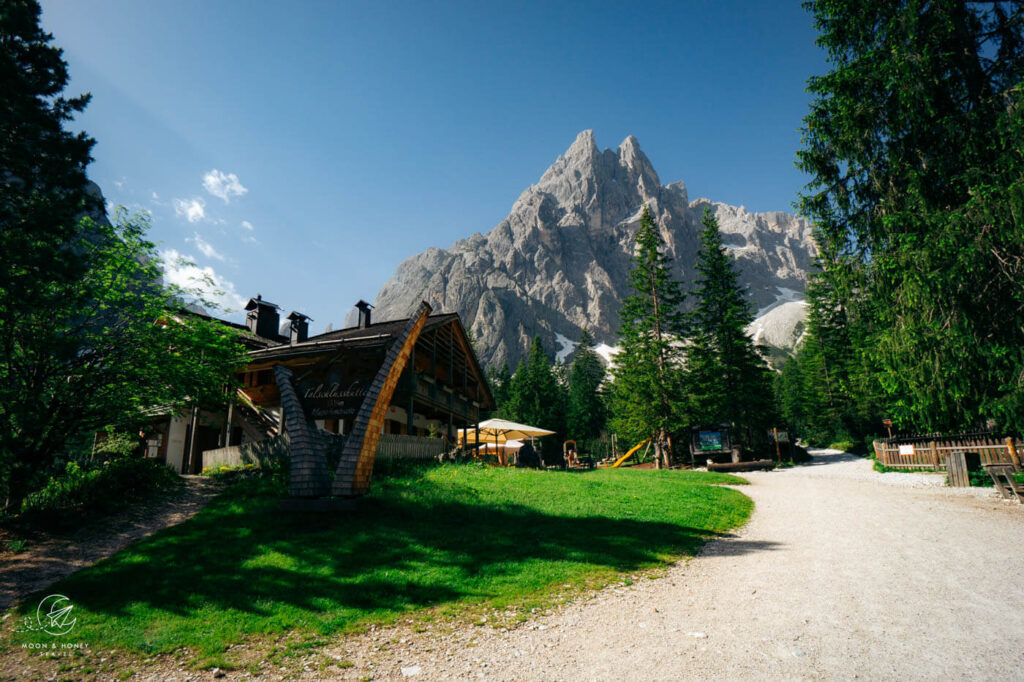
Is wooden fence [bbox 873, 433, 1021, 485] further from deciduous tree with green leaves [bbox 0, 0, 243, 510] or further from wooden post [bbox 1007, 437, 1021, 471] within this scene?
deciduous tree with green leaves [bbox 0, 0, 243, 510]

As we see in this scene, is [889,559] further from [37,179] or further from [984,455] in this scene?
[37,179]

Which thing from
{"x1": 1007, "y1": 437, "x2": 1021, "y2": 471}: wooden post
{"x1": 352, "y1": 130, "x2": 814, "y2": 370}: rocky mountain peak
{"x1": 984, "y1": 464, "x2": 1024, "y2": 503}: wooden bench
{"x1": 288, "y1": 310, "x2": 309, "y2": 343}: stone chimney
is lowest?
{"x1": 984, "y1": 464, "x2": 1024, "y2": 503}: wooden bench

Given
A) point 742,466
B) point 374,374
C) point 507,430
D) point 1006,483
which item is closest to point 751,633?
point 374,374

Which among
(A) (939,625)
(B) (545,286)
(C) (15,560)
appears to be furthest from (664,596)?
(B) (545,286)

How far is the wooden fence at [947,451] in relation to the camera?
15.1 metres

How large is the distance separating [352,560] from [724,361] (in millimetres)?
34414

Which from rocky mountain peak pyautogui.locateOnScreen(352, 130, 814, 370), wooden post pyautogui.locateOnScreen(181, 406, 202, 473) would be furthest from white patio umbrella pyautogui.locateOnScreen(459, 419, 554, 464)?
rocky mountain peak pyautogui.locateOnScreen(352, 130, 814, 370)

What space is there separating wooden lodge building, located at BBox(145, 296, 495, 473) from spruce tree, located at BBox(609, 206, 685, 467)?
1088 centimetres

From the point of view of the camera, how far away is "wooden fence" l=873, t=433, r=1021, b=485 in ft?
49.6

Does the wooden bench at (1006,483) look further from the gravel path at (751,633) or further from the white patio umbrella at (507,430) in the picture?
the white patio umbrella at (507,430)

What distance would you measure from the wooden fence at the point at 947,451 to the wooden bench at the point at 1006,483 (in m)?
2.52

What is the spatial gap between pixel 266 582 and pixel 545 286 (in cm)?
17448

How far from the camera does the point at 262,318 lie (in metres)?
26.4

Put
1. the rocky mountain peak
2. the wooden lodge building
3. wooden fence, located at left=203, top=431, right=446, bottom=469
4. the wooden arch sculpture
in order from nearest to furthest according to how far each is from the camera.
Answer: the wooden arch sculpture
the wooden lodge building
wooden fence, located at left=203, top=431, right=446, bottom=469
the rocky mountain peak
